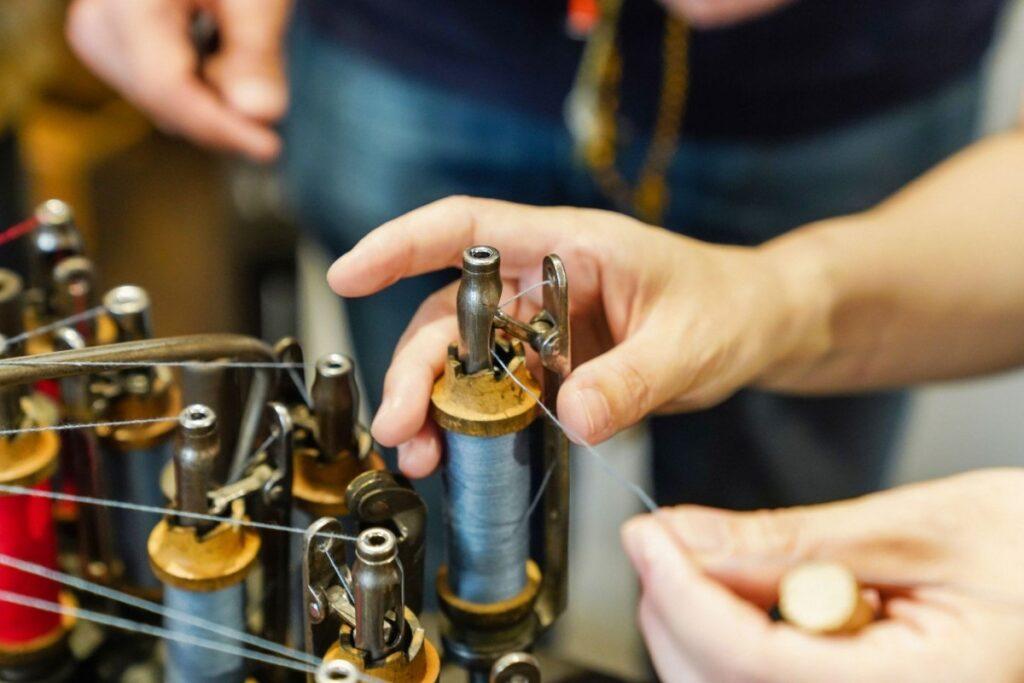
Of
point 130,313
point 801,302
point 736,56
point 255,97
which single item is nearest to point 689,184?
point 736,56

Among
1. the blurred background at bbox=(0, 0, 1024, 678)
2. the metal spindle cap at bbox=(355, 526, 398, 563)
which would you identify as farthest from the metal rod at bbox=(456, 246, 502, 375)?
the blurred background at bbox=(0, 0, 1024, 678)

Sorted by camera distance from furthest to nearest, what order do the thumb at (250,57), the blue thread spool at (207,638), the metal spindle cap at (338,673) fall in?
the thumb at (250,57) < the blue thread spool at (207,638) < the metal spindle cap at (338,673)

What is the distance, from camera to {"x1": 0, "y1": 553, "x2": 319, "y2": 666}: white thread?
643 mm

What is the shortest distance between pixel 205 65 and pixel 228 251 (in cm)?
86

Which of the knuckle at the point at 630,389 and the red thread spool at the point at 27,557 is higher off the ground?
the knuckle at the point at 630,389

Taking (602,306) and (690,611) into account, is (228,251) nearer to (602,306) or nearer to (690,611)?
(602,306)

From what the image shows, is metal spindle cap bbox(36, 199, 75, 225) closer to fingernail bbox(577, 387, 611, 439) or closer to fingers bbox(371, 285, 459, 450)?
fingers bbox(371, 285, 459, 450)

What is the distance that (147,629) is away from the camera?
64cm

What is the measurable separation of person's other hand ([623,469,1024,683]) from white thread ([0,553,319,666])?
20 cm

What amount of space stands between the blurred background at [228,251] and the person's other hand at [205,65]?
48cm

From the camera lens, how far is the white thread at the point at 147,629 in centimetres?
64

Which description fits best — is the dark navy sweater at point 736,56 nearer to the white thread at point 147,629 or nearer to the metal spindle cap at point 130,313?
the metal spindle cap at point 130,313

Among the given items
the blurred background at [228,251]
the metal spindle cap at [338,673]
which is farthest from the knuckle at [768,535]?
the blurred background at [228,251]

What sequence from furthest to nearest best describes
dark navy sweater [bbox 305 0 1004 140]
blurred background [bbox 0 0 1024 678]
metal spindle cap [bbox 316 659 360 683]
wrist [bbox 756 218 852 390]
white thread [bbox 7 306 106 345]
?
blurred background [bbox 0 0 1024 678]
dark navy sweater [bbox 305 0 1004 140]
wrist [bbox 756 218 852 390]
white thread [bbox 7 306 106 345]
metal spindle cap [bbox 316 659 360 683]
